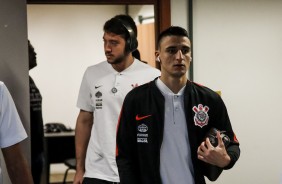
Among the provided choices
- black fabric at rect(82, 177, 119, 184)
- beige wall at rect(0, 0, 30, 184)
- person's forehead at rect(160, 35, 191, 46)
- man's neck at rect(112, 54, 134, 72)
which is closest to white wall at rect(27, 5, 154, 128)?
beige wall at rect(0, 0, 30, 184)

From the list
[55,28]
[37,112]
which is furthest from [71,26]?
[37,112]

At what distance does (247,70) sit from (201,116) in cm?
177

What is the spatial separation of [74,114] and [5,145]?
16.5ft

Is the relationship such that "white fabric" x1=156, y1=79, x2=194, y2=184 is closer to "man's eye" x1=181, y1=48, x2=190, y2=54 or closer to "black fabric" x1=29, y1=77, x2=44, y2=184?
"man's eye" x1=181, y1=48, x2=190, y2=54

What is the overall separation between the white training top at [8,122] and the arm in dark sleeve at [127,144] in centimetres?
47

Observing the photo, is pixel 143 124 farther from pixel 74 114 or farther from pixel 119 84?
pixel 74 114

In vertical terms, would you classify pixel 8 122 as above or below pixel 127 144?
above

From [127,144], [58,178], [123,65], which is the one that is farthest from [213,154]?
[58,178]

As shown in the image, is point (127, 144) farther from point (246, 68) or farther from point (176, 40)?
point (246, 68)

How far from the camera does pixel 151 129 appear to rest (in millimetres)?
2027

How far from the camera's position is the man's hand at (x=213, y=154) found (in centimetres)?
186

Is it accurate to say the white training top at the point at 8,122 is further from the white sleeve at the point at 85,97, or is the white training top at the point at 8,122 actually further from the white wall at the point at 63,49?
the white wall at the point at 63,49

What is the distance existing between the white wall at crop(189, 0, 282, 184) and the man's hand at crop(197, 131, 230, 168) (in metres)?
1.72

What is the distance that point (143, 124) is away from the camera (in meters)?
2.06
